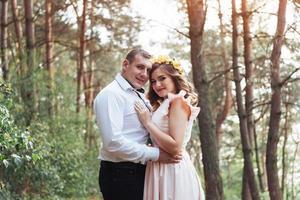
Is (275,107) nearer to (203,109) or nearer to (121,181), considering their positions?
(203,109)

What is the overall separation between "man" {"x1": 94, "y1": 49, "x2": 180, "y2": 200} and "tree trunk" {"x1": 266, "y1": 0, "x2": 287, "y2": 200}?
16.8 feet

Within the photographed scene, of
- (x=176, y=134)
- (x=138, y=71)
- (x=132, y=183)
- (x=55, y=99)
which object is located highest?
(x=55, y=99)

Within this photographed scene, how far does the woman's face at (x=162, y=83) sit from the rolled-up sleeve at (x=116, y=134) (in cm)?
33

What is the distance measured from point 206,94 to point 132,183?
430cm

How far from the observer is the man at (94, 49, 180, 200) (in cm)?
395

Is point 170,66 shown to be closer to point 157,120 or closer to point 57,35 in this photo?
point 157,120

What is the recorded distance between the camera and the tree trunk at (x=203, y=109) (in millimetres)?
8172

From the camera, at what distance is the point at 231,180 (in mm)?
23938

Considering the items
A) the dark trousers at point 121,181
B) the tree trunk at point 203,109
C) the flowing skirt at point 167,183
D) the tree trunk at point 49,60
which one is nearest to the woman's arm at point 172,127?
the flowing skirt at point 167,183

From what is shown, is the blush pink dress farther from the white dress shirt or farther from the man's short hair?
the man's short hair

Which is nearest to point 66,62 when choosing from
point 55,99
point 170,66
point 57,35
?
point 57,35

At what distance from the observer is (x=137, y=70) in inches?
164

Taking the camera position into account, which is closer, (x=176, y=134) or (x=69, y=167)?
(x=176, y=134)

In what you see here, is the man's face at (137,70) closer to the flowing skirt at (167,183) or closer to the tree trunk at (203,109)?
the flowing skirt at (167,183)
